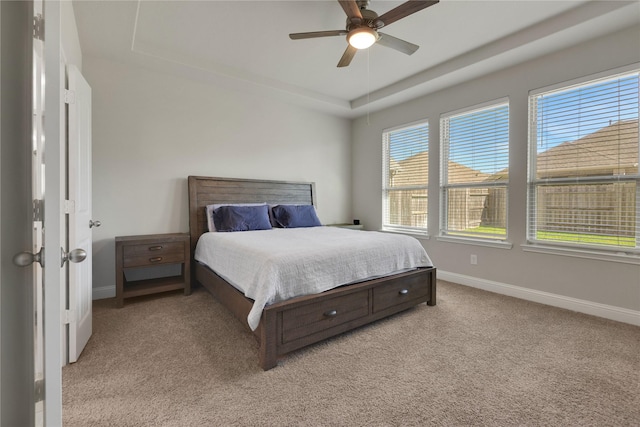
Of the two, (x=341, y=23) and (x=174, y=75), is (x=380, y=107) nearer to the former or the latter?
(x=341, y=23)

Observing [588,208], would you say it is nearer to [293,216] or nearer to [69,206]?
[293,216]

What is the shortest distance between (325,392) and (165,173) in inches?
122

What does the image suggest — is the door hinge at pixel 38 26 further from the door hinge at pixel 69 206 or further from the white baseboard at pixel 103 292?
the white baseboard at pixel 103 292

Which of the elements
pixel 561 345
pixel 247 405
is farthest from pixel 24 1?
pixel 561 345

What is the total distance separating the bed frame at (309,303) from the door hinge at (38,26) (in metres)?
1.55

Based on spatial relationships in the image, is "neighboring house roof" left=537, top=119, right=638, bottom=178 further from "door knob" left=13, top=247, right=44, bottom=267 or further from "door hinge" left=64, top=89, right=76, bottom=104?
"door hinge" left=64, top=89, right=76, bottom=104

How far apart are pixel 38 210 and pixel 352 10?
217 centimetres

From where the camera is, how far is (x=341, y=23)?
2.67 meters

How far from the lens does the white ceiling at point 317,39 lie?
7.86 ft

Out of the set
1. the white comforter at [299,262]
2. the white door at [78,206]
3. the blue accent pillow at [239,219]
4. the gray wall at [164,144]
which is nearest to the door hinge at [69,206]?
the white door at [78,206]

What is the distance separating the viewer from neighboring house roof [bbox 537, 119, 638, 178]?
2.50 m

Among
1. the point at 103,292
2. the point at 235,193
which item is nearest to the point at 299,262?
the point at 235,193

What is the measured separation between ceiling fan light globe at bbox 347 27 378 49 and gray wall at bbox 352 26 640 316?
1943 millimetres

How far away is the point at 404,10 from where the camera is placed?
6.69 feet
